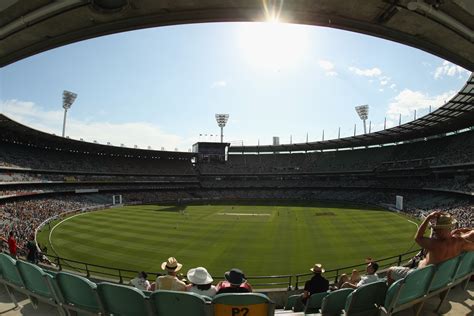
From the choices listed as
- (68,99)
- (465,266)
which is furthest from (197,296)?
(68,99)

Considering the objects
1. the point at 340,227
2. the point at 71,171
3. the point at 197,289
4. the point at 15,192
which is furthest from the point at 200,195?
the point at 197,289

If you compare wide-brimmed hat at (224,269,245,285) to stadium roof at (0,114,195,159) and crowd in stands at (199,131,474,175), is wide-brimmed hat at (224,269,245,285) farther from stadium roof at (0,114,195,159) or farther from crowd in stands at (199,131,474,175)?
crowd in stands at (199,131,474,175)

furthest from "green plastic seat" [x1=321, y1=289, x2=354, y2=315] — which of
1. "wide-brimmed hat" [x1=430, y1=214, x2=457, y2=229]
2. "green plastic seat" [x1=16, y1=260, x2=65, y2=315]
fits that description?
"green plastic seat" [x1=16, y1=260, x2=65, y2=315]

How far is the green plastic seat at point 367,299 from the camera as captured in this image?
3.62 m

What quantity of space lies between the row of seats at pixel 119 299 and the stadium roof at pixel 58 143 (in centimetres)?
4051

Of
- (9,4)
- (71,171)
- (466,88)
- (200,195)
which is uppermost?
(466,88)

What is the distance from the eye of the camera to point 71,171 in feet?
184

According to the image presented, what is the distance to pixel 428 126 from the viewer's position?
155 feet

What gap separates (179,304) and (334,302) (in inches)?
91.7

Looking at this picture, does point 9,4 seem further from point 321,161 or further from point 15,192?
point 321,161

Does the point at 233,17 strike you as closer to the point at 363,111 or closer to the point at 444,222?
the point at 444,222

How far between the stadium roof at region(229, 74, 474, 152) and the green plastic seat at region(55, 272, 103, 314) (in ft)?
98.0

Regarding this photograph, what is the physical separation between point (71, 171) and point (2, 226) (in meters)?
31.8

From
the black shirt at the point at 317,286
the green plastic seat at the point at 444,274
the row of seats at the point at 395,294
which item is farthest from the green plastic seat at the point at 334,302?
the black shirt at the point at 317,286
